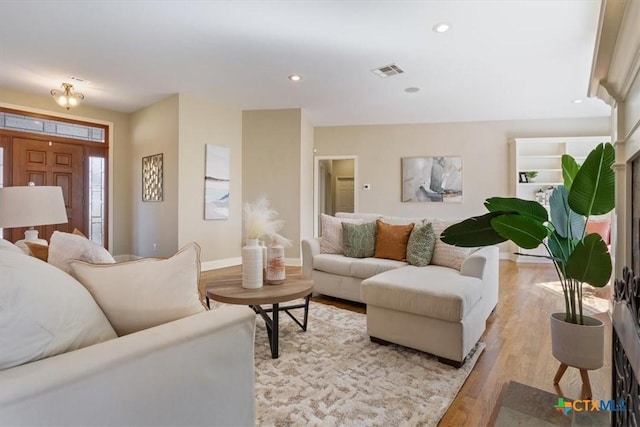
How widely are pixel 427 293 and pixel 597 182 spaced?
1070mm

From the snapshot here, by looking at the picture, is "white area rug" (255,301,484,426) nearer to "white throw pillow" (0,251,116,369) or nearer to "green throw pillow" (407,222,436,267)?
"green throw pillow" (407,222,436,267)

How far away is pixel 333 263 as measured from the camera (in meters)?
3.39

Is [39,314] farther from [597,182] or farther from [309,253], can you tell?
[309,253]

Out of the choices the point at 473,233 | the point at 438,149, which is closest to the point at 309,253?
the point at 473,233

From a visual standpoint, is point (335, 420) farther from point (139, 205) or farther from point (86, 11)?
point (139, 205)

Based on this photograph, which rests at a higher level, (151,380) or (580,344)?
(151,380)

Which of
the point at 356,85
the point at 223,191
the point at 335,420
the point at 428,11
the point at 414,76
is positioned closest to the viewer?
the point at 335,420

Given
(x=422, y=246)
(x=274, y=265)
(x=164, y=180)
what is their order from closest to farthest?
(x=274, y=265), (x=422, y=246), (x=164, y=180)

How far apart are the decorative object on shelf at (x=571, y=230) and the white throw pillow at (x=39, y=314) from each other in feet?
5.45

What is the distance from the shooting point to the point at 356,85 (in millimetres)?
4508

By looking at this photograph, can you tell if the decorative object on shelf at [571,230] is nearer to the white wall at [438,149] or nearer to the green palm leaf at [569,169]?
the green palm leaf at [569,169]

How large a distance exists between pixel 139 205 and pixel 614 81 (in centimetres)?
619

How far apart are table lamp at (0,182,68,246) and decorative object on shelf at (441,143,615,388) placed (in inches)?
105

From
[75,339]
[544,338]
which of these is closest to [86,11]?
[75,339]
